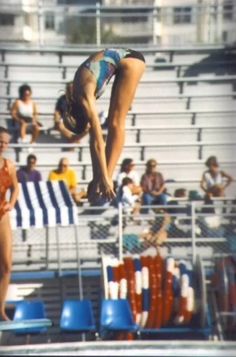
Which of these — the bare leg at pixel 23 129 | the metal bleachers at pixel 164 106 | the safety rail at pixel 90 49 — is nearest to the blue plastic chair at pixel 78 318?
the metal bleachers at pixel 164 106

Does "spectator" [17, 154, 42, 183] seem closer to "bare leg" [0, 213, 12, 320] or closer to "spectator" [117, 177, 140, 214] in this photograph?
"spectator" [117, 177, 140, 214]

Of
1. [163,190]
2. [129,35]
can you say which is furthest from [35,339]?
[129,35]

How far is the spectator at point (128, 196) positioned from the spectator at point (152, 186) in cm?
8

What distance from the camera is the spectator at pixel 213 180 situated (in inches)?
296

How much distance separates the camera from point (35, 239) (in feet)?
24.9

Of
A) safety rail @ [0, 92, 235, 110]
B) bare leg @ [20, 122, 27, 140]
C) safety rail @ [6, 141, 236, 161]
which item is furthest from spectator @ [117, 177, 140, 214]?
safety rail @ [0, 92, 235, 110]

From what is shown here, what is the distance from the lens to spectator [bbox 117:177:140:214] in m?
6.61

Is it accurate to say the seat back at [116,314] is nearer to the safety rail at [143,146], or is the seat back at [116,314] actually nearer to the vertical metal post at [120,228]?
the vertical metal post at [120,228]

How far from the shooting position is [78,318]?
653cm

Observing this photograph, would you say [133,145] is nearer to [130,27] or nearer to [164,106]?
[164,106]

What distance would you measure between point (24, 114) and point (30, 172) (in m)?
0.59

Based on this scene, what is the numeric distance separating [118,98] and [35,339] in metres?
4.14

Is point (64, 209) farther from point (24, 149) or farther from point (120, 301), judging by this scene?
point (24, 149)

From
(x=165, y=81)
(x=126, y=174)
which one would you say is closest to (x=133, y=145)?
(x=165, y=81)
